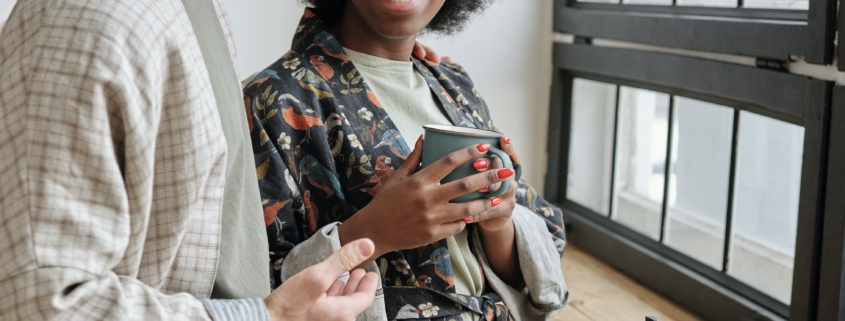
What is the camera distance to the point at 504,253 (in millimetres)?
1043

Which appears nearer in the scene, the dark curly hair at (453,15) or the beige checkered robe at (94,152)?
the beige checkered robe at (94,152)

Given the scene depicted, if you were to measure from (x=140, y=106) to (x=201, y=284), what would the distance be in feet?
0.55

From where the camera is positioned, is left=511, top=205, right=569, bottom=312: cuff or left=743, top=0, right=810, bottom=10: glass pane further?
left=743, top=0, right=810, bottom=10: glass pane

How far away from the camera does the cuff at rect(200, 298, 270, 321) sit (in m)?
0.57

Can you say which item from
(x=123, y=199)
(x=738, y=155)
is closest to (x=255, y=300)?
(x=123, y=199)

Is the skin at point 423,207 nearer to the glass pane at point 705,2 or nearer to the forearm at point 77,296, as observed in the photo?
the forearm at point 77,296

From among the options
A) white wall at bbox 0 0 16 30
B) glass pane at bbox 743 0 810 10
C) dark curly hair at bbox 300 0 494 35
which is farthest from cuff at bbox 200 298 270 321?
glass pane at bbox 743 0 810 10

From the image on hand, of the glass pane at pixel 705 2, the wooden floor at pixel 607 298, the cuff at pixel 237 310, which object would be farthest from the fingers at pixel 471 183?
the glass pane at pixel 705 2

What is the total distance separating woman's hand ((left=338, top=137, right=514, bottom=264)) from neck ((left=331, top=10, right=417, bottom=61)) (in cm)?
24

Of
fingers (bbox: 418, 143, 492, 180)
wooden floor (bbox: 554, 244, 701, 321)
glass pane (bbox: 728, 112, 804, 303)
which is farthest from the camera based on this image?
glass pane (bbox: 728, 112, 804, 303)

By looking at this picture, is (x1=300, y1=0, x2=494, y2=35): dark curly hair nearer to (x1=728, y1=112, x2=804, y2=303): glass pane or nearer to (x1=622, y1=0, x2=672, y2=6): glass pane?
(x1=622, y1=0, x2=672, y2=6): glass pane

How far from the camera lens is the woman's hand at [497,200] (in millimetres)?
835

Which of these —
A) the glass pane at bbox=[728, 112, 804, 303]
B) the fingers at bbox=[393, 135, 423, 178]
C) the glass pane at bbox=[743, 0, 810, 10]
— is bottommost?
the glass pane at bbox=[728, 112, 804, 303]

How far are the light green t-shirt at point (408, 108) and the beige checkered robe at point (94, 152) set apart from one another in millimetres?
494
